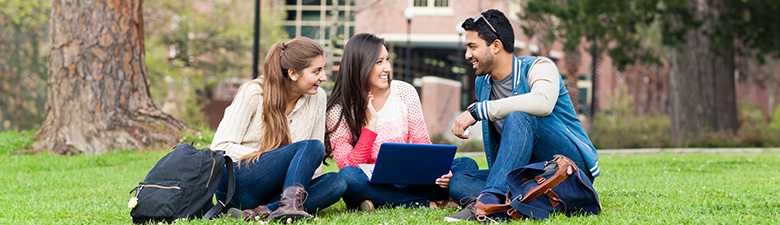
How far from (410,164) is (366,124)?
1.92 ft

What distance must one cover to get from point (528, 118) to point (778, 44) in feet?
45.6

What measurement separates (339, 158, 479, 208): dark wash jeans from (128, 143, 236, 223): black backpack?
2.97 ft

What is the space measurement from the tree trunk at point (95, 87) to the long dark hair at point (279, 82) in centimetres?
572

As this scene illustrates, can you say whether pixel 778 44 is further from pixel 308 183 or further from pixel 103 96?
pixel 308 183

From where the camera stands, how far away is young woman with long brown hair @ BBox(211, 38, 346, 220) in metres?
4.17

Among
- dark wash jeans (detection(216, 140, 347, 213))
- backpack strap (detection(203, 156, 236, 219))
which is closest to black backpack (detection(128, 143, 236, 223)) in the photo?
backpack strap (detection(203, 156, 236, 219))

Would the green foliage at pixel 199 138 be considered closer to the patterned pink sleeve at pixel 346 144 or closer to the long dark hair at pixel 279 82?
the patterned pink sleeve at pixel 346 144

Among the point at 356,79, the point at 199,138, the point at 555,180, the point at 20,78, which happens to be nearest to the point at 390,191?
the point at 356,79

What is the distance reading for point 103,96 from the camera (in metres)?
9.77

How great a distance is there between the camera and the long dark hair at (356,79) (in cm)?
486

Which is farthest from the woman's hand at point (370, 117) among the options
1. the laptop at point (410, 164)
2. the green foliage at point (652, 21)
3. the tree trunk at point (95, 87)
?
the green foliage at point (652, 21)

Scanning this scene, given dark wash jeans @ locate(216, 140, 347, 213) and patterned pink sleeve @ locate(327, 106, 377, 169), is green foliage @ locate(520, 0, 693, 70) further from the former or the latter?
dark wash jeans @ locate(216, 140, 347, 213)

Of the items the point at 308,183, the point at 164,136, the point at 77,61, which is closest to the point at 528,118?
the point at 308,183

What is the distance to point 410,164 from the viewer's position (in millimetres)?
4410
